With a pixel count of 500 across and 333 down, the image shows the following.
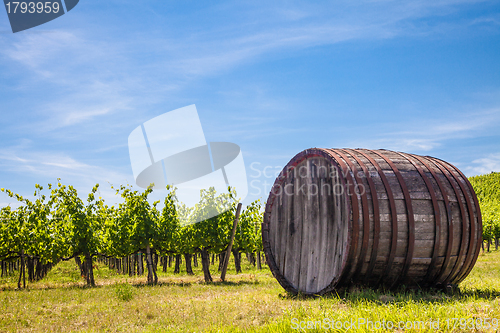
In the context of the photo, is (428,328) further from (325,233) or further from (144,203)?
(144,203)

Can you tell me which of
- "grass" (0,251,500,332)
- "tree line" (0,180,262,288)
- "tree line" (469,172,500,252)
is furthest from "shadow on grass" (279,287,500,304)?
"tree line" (469,172,500,252)

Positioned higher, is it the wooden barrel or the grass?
the wooden barrel

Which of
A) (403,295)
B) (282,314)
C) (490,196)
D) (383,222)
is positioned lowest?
(282,314)

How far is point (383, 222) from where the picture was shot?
5.79 m

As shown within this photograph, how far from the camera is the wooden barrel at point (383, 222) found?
582cm

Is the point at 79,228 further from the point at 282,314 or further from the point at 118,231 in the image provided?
the point at 282,314

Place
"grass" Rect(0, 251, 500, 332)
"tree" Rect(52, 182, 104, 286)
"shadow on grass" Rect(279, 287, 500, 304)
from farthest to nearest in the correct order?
"tree" Rect(52, 182, 104, 286)
"shadow on grass" Rect(279, 287, 500, 304)
"grass" Rect(0, 251, 500, 332)

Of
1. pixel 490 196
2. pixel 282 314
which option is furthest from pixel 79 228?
pixel 490 196

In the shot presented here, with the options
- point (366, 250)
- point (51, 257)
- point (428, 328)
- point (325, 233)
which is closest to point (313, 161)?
point (325, 233)

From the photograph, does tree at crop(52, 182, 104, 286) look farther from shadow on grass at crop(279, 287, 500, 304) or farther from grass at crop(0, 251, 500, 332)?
shadow on grass at crop(279, 287, 500, 304)

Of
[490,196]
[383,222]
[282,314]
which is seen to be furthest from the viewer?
[490,196]

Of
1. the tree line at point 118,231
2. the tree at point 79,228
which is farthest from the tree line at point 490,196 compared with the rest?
the tree at point 79,228

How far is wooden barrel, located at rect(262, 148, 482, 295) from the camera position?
582 cm

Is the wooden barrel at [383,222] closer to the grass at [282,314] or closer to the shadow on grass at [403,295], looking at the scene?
the shadow on grass at [403,295]
